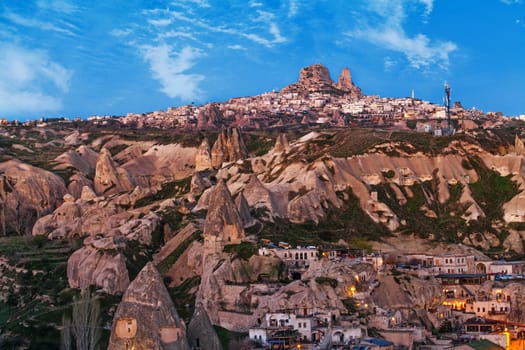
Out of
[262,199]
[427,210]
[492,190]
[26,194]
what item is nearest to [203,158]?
[26,194]

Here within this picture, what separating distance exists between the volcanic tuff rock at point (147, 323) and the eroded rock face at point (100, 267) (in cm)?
3588

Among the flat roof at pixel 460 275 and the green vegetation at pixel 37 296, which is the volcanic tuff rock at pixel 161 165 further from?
the flat roof at pixel 460 275

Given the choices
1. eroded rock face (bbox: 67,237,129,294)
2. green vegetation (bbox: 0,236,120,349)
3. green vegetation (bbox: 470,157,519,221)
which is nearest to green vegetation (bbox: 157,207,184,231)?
eroded rock face (bbox: 67,237,129,294)

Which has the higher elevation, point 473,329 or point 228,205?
point 228,205

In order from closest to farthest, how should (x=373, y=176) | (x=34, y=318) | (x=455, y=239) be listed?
1. (x=34, y=318)
2. (x=455, y=239)
3. (x=373, y=176)

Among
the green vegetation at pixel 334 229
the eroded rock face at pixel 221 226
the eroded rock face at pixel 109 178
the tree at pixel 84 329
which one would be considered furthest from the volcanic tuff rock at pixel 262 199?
the eroded rock face at pixel 109 178

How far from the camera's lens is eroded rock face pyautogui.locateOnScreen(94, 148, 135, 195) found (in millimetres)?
145625

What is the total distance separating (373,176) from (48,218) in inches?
1689

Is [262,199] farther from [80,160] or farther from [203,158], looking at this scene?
[80,160]

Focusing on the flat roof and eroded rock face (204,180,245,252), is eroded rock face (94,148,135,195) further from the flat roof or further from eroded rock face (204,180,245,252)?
the flat roof

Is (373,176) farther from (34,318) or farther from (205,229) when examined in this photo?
(34,318)

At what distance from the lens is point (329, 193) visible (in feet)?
361

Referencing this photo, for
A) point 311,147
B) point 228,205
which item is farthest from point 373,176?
point 228,205

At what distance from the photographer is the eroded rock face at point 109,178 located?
478ft
